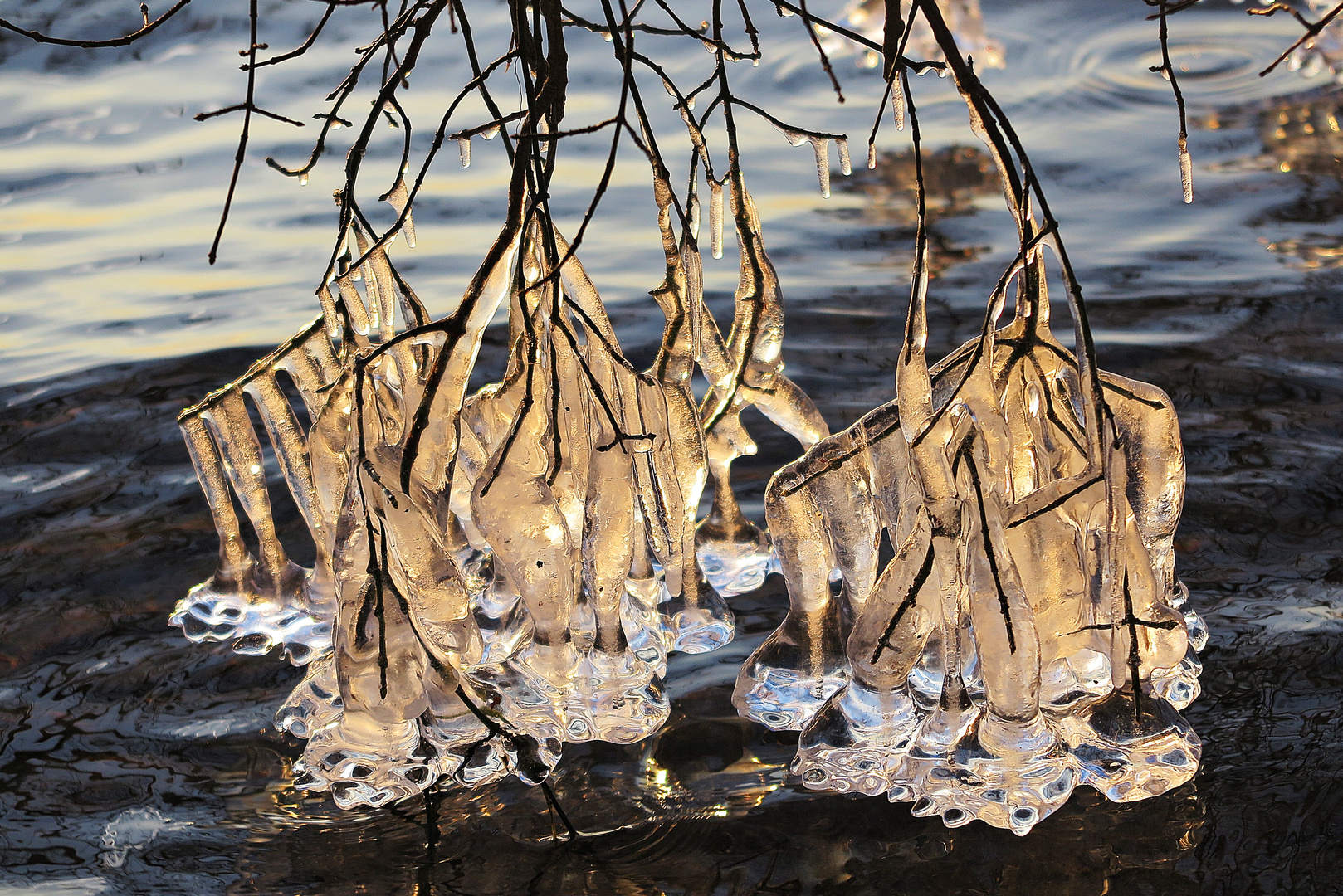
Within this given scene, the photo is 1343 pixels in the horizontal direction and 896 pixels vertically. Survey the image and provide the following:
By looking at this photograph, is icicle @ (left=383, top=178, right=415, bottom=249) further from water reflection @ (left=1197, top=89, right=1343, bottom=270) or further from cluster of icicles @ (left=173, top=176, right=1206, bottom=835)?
water reflection @ (left=1197, top=89, right=1343, bottom=270)

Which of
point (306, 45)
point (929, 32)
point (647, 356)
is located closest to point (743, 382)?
point (306, 45)

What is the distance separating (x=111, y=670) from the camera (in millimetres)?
1478

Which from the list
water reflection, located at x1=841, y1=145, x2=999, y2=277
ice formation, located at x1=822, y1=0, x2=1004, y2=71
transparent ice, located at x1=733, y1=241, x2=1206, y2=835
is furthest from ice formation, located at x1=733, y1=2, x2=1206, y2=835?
ice formation, located at x1=822, y1=0, x2=1004, y2=71

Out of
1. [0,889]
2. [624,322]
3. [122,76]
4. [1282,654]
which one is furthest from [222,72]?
[1282,654]

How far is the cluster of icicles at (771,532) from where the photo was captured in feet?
2.98

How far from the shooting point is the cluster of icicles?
91 centimetres

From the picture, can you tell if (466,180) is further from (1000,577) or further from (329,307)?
(1000,577)

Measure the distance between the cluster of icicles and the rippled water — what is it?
0.32 ft

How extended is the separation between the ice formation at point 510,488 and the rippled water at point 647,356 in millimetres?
120

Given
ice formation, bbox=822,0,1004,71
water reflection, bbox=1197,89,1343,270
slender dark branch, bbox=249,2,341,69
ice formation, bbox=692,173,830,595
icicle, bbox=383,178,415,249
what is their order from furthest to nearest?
ice formation, bbox=822,0,1004,71, water reflection, bbox=1197,89,1343,270, ice formation, bbox=692,173,830,595, icicle, bbox=383,178,415,249, slender dark branch, bbox=249,2,341,69

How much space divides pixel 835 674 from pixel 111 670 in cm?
83

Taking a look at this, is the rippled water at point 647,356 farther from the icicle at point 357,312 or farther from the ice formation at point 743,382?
the icicle at point 357,312

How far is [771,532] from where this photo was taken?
44.6 inches

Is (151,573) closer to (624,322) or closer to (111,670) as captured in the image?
(111,670)
